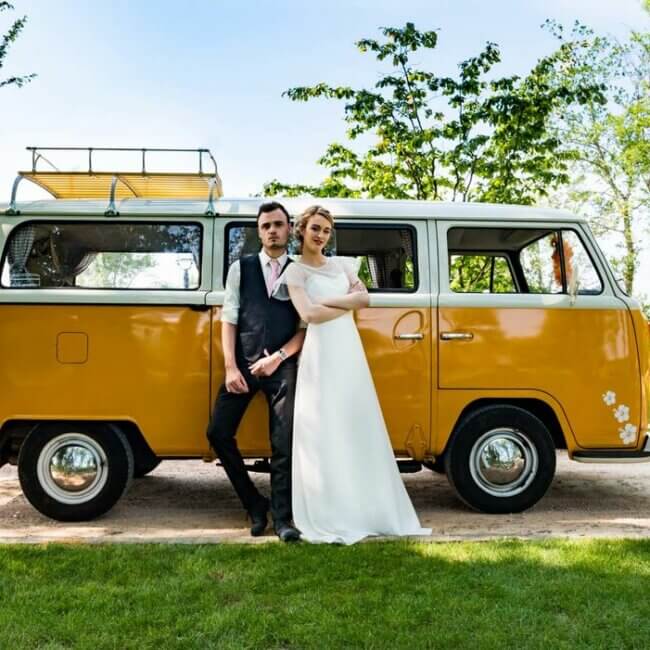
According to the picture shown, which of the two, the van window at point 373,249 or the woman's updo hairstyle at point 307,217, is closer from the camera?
the woman's updo hairstyle at point 307,217

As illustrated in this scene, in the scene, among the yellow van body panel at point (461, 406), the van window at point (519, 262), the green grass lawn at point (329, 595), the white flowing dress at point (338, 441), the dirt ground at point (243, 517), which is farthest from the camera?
the van window at point (519, 262)

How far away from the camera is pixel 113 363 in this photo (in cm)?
553

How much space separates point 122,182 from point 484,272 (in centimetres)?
309

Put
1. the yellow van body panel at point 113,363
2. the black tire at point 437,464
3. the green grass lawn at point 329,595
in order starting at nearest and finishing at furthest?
1. the green grass lawn at point 329,595
2. the yellow van body panel at point 113,363
3. the black tire at point 437,464

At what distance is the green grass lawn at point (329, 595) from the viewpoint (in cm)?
335

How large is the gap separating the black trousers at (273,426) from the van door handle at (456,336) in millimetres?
1212

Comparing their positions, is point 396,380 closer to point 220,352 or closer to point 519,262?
point 220,352

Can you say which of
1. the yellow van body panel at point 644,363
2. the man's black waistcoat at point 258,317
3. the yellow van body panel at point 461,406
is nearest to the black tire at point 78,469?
the man's black waistcoat at point 258,317

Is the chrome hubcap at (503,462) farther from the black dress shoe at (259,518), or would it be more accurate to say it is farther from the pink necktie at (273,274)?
the pink necktie at (273,274)

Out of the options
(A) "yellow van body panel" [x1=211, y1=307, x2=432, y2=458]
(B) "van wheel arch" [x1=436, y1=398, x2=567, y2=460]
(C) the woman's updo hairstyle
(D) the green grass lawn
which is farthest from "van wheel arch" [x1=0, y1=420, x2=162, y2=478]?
(B) "van wheel arch" [x1=436, y1=398, x2=567, y2=460]

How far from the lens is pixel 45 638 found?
3.36 metres

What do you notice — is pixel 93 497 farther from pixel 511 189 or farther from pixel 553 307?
pixel 511 189

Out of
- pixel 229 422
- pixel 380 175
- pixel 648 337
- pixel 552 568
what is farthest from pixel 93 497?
pixel 380 175

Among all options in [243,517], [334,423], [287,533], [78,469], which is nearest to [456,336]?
[334,423]
